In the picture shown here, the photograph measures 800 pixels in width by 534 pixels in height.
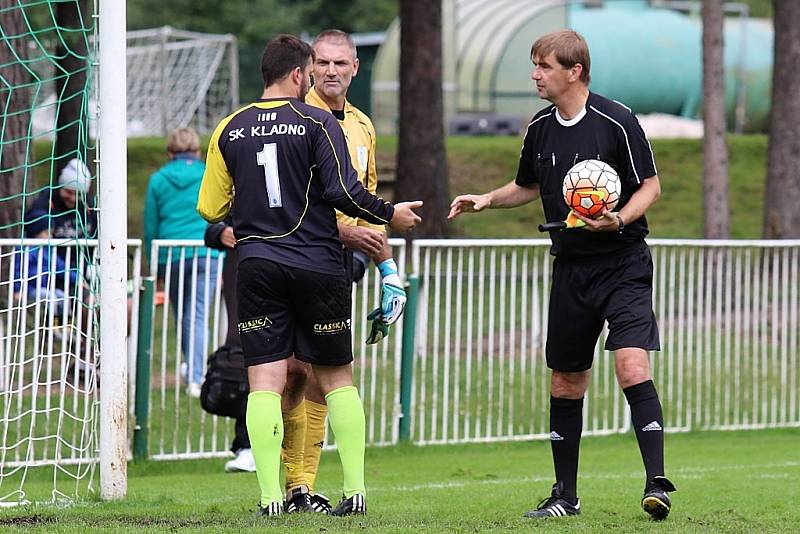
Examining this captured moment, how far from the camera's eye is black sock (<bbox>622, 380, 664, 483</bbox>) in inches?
254

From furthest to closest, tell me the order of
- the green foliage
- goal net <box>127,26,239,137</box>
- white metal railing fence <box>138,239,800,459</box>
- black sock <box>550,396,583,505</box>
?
goal net <box>127,26,239,137</box> → the green foliage → white metal railing fence <box>138,239,800,459</box> → black sock <box>550,396,583,505</box>

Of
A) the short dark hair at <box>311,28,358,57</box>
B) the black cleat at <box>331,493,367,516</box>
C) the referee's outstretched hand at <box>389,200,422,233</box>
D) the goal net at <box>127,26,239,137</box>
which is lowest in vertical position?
the black cleat at <box>331,493,367,516</box>

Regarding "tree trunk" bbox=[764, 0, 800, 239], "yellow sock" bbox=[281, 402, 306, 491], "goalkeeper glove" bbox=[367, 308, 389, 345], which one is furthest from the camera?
"tree trunk" bbox=[764, 0, 800, 239]

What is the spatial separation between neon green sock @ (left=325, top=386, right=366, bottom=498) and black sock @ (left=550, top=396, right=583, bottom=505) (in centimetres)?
102

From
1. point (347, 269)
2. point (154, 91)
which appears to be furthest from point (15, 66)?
point (154, 91)

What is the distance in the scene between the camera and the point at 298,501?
6676 mm

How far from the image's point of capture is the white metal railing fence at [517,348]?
10672 millimetres

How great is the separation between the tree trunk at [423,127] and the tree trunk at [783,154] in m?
4.91

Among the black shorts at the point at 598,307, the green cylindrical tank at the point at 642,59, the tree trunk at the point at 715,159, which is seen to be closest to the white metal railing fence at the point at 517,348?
the black shorts at the point at 598,307

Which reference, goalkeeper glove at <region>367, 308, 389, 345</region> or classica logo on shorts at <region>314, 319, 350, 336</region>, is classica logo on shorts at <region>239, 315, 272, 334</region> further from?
goalkeeper glove at <region>367, 308, 389, 345</region>

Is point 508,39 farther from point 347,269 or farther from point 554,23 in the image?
point 347,269

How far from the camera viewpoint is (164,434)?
10273 millimetres

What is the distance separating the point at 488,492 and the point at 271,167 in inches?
108

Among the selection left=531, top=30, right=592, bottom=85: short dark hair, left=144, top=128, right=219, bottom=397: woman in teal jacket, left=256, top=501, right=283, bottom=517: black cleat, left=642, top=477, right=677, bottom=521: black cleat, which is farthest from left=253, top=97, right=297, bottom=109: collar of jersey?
left=144, top=128, right=219, bottom=397: woman in teal jacket
